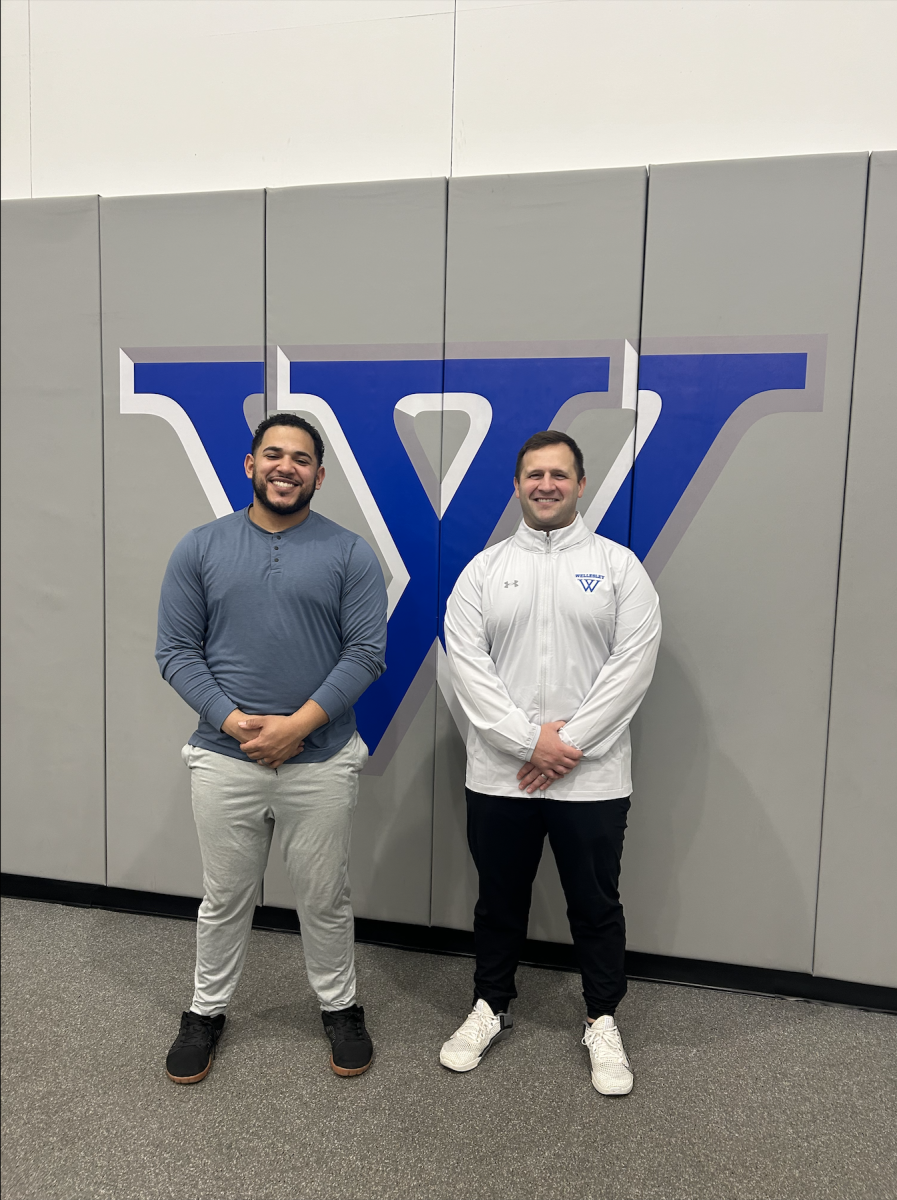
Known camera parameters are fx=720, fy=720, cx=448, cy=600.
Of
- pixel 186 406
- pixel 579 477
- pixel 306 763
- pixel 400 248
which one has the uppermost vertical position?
pixel 400 248

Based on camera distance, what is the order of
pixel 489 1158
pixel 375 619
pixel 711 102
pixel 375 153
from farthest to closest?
pixel 375 153
pixel 711 102
pixel 375 619
pixel 489 1158

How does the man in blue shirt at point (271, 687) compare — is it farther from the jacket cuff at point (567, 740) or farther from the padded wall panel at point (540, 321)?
the padded wall panel at point (540, 321)

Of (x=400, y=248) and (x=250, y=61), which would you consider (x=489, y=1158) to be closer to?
(x=400, y=248)

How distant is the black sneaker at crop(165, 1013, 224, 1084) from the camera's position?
1.94 meters

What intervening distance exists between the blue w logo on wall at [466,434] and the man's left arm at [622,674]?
15.5 inches

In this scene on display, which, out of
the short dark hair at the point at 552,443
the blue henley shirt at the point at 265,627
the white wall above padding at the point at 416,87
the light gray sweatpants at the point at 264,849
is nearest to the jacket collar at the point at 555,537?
the short dark hair at the point at 552,443

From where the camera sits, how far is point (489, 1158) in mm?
1723

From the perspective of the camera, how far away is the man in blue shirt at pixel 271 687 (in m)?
1.91

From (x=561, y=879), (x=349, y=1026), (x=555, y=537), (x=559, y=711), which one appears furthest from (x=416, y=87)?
(x=349, y=1026)

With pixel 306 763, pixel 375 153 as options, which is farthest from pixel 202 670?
pixel 375 153

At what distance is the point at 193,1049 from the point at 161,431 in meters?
2.02

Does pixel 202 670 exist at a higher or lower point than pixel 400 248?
lower

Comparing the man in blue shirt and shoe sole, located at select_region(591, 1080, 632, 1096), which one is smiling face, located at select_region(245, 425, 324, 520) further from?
shoe sole, located at select_region(591, 1080, 632, 1096)

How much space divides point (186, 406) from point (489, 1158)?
8.17ft
